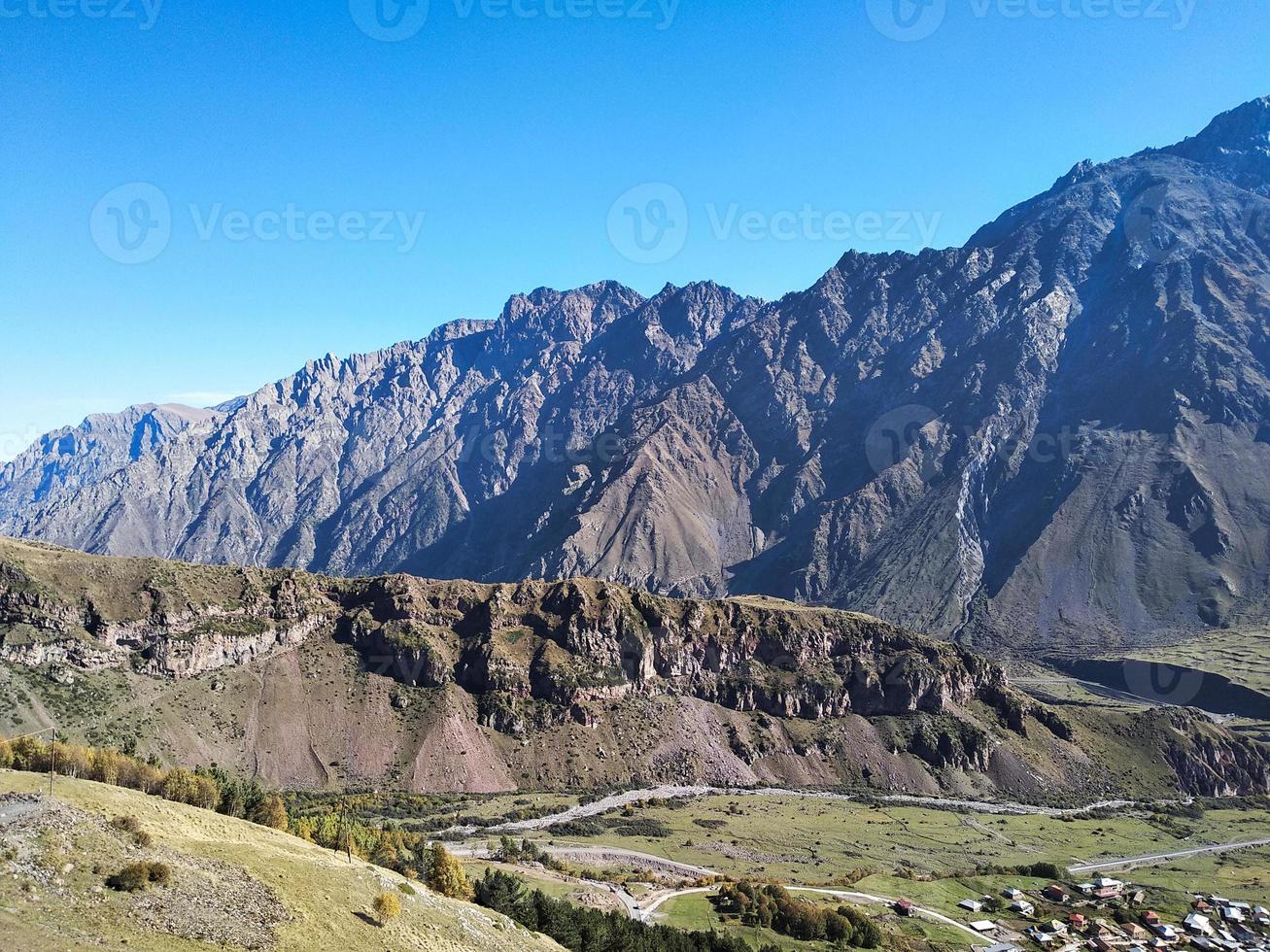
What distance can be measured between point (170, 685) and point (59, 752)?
10256 cm

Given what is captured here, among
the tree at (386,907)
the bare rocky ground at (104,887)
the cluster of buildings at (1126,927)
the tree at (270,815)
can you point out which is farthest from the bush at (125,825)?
the cluster of buildings at (1126,927)

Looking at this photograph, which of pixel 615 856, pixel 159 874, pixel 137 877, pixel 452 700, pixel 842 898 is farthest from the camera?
pixel 452 700

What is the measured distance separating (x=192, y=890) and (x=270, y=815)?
36.5m

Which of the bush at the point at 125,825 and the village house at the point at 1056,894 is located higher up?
the bush at the point at 125,825

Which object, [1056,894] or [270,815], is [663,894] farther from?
[1056,894]

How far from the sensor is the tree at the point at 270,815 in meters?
75.6

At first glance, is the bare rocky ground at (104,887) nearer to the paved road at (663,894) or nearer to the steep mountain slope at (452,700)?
the paved road at (663,894)

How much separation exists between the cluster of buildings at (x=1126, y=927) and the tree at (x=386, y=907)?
2787 inches

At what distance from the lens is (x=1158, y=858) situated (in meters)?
140

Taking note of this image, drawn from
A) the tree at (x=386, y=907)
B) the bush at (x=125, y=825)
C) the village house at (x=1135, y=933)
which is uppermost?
the bush at (x=125, y=825)

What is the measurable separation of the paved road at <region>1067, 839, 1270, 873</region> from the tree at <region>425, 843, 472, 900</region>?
4007 inches

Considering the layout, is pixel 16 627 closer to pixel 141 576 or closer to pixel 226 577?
pixel 141 576

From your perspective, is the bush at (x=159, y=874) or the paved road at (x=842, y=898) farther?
the paved road at (x=842, y=898)

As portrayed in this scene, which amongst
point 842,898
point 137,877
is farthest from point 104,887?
point 842,898
